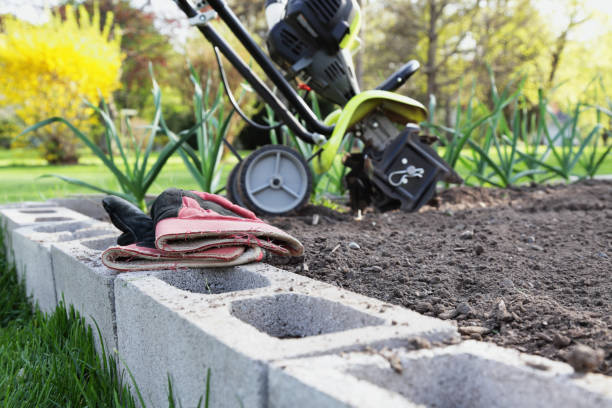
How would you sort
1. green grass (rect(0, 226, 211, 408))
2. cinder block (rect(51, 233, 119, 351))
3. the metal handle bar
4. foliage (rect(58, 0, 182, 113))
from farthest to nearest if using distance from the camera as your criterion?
foliage (rect(58, 0, 182, 113)) → the metal handle bar → cinder block (rect(51, 233, 119, 351)) → green grass (rect(0, 226, 211, 408))

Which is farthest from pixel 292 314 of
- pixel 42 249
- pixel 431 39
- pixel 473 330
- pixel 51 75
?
pixel 431 39

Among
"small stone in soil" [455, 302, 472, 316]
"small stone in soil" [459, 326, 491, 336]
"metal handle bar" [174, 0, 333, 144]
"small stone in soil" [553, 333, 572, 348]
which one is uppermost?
"metal handle bar" [174, 0, 333, 144]

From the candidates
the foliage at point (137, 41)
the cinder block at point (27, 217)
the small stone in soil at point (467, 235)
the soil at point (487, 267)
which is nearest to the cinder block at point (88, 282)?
the soil at point (487, 267)

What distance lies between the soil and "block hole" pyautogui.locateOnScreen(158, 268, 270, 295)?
7.3 inches

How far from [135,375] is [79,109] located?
9419 mm

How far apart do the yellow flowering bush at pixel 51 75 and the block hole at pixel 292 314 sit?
29.9 feet

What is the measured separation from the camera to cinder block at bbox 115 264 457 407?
708 millimetres

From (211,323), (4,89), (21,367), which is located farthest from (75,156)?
(211,323)

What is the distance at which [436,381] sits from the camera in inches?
27.6

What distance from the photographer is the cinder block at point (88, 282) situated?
1152 mm

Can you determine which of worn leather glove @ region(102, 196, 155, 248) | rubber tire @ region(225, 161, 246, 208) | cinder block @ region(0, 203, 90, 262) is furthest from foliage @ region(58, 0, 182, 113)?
worn leather glove @ region(102, 196, 155, 248)

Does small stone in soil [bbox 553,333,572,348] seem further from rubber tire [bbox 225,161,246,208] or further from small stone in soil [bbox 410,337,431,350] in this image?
rubber tire [bbox 225,161,246,208]

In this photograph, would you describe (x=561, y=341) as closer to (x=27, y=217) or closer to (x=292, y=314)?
(x=292, y=314)

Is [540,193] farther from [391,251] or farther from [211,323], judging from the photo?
[211,323]
